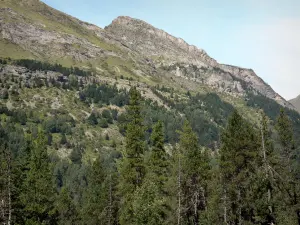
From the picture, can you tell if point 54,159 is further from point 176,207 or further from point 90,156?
point 176,207

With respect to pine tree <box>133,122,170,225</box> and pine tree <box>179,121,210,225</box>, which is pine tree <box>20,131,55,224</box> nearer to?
pine tree <box>133,122,170,225</box>

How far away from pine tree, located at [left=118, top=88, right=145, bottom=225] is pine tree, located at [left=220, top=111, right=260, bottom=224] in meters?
12.4

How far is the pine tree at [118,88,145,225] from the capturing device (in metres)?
42.6

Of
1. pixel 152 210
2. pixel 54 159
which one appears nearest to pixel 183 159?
pixel 152 210

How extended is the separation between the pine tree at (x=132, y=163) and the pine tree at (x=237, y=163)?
12446mm

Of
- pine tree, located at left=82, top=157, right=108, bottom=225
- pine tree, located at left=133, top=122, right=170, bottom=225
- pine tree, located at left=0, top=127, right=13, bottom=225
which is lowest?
pine tree, located at left=82, top=157, right=108, bottom=225

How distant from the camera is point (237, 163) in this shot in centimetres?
4675

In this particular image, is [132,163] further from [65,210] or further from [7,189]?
[65,210]

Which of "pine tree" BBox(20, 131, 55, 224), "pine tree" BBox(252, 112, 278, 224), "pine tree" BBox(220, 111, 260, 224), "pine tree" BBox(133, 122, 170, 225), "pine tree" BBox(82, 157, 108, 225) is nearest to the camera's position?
"pine tree" BBox(252, 112, 278, 224)

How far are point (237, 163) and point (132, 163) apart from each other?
48.6ft

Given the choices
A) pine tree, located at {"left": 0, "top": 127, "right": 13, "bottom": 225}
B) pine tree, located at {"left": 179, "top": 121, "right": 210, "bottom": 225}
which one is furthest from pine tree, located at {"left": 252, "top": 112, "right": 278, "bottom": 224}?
pine tree, located at {"left": 0, "top": 127, "right": 13, "bottom": 225}

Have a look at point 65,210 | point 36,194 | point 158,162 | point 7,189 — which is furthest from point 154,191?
point 65,210

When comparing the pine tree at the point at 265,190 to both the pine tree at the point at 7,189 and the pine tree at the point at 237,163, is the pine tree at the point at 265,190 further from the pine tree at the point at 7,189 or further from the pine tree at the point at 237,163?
the pine tree at the point at 7,189

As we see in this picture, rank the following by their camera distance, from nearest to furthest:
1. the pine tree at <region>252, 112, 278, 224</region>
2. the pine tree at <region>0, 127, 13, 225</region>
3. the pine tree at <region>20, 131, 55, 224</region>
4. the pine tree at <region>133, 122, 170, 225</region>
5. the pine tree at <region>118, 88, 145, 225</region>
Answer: the pine tree at <region>252, 112, 278, 224</region> < the pine tree at <region>133, 122, 170, 225</region> < the pine tree at <region>0, 127, 13, 225</region> < the pine tree at <region>118, 88, 145, 225</region> < the pine tree at <region>20, 131, 55, 224</region>
